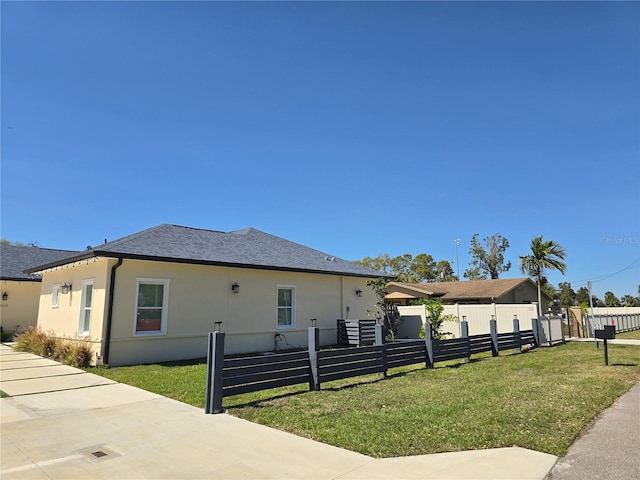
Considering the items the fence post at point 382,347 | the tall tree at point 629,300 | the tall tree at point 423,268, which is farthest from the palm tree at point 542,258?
the tall tree at point 629,300

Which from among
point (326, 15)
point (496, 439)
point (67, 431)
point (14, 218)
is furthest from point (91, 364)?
point (14, 218)

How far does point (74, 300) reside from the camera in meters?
12.9

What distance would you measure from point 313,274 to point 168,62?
949cm

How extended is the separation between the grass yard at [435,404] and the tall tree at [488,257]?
4099 cm

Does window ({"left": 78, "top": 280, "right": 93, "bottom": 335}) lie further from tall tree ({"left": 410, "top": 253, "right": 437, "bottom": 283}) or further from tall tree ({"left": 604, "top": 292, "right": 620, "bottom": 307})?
tall tree ({"left": 604, "top": 292, "right": 620, "bottom": 307})

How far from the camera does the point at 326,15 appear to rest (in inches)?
420

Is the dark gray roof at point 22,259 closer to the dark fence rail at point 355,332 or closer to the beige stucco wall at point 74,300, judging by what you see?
the beige stucco wall at point 74,300

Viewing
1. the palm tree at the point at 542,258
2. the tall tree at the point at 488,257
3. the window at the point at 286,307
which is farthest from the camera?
the tall tree at the point at 488,257

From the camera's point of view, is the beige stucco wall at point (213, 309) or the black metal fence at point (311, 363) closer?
the black metal fence at point (311, 363)

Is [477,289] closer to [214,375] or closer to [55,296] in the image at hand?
[55,296]

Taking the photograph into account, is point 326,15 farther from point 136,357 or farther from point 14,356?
point 14,356

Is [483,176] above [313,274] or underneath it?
above

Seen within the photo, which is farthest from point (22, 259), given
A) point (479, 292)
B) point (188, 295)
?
point (479, 292)

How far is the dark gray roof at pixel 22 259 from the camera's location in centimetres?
1912
